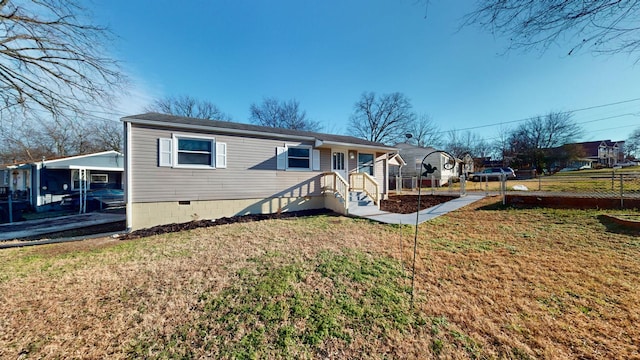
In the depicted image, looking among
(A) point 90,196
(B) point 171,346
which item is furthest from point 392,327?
(A) point 90,196

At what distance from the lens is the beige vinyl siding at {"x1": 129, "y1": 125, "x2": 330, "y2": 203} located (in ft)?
23.0

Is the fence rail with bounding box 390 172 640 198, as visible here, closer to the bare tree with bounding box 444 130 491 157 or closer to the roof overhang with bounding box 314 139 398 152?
the roof overhang with bounding box 314 139 398 152

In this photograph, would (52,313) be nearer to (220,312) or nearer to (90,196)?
(220,312)

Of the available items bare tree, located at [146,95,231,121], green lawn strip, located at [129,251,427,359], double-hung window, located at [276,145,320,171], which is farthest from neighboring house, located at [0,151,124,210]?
green lawn strip, located at [129,251,427,359]

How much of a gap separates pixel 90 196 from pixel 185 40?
10.6 m

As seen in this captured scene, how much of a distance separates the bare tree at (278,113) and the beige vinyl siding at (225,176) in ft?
74.6

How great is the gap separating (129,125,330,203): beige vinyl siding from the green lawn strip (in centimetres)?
518

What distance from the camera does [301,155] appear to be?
995cm

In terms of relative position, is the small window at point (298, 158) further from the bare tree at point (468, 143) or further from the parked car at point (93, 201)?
the bare tree at point (468, 143)

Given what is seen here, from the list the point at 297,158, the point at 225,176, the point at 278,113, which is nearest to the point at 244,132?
the point at 225,176

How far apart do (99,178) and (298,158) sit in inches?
582

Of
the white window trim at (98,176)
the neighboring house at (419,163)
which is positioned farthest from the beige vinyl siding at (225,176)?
the neighboring house at (419,163)

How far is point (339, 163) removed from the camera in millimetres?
11125

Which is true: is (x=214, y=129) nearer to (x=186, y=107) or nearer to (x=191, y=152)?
(x=191, y=152)
